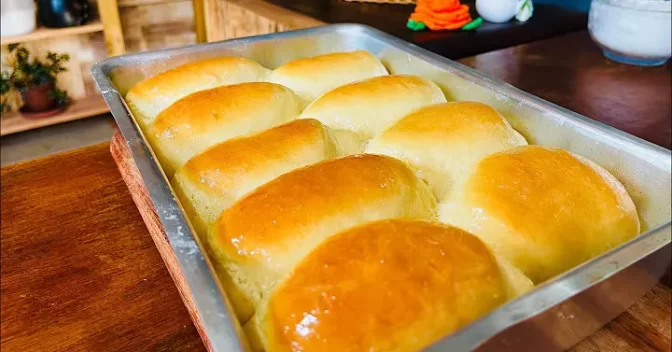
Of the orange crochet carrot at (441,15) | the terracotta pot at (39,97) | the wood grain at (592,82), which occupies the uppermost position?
the orange crochet carrot at (441,15)

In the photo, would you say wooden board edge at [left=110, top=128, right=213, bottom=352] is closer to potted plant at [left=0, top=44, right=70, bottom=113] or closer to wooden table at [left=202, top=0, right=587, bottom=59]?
wooden table at [left=202, top=0, right=587, bottom=59]

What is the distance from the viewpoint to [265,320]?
0.57 metres

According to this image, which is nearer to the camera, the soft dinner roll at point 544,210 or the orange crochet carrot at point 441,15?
the soft dinner roll at point 544,210

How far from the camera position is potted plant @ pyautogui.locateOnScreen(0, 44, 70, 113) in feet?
9.30

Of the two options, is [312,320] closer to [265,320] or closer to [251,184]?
[265,320]

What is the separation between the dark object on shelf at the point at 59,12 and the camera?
8.91 feet

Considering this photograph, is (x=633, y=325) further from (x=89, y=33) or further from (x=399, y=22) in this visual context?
(x=89, y=33)

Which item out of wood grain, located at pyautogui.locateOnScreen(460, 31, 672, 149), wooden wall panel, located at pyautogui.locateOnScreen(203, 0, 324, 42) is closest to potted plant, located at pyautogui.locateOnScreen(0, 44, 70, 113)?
wooden wall panel, located at pyautogui.locateOnScreen(203, 0, 324, 42)

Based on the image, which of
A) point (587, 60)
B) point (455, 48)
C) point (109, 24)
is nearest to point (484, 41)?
point (455, 48)

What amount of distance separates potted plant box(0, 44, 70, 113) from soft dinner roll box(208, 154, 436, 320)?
8.76ft

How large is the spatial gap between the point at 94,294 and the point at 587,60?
1.56 m

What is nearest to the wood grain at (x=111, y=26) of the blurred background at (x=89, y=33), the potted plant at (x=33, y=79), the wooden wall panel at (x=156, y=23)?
the blurred background at (x=89, y=33)

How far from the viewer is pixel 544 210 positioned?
0.68 meters

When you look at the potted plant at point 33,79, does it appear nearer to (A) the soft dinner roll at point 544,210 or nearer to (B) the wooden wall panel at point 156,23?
(B) the wooden wall panel at point 156,23
